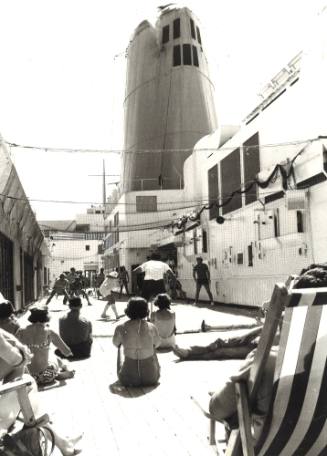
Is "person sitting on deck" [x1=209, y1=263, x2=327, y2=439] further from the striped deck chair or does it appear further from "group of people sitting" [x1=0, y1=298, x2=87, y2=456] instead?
"group of people sitting" [x1=0, y1=298, x2=87, y2=456]

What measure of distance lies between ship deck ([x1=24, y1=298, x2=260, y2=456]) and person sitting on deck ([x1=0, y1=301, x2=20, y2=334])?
0.76m

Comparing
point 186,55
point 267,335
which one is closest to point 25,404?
point 267,335

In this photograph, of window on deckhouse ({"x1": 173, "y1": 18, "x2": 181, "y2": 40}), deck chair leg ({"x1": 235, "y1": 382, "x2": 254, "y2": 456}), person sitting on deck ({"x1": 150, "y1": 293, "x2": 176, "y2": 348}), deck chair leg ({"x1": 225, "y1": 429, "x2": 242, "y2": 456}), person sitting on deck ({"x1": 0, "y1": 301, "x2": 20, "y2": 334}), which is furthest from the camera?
window on deckhouse ({"x1": 173, "y1": 18, "x2": 181, "y2": 40})

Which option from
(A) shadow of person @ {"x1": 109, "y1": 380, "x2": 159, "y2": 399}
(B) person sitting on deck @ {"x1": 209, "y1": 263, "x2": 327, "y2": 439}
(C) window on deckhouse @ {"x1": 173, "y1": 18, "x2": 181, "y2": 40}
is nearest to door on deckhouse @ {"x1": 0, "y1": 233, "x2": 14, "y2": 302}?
(A) shadow of person @ {"x1": 109, "y1": 380, "x2": 159, "y2": 399}

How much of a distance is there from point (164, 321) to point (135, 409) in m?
3.35

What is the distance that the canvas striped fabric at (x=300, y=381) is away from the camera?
7.98 ft

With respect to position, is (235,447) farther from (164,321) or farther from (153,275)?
(153,275)

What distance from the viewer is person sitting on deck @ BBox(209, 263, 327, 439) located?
2545mm

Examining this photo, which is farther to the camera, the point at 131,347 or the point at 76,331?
the point at 76,331

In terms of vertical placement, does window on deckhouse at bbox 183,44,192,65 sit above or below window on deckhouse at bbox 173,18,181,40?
below

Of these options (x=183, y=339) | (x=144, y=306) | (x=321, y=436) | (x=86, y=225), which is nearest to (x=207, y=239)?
(x=183, y=339)

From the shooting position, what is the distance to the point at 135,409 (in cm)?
485

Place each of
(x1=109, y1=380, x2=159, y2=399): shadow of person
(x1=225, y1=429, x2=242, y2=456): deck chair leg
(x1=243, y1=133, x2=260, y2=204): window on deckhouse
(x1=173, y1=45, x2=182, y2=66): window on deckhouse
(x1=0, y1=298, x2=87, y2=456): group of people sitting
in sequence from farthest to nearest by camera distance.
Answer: (x1=173, y1=45, x2=182, y2=66): window on deckhouse → (x1=243, y1=133, x2=260, y2=204): window on deckhouse → (x1=109, y1=380, x2=159, y2=399): shadow of person → (x1=0, y1=298, x2=87, y2=456): group of people sitting → (x1=225, y1=429, x2=242, y2=456): deck chair leg

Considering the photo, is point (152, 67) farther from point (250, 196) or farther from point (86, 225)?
point (86, 225)
